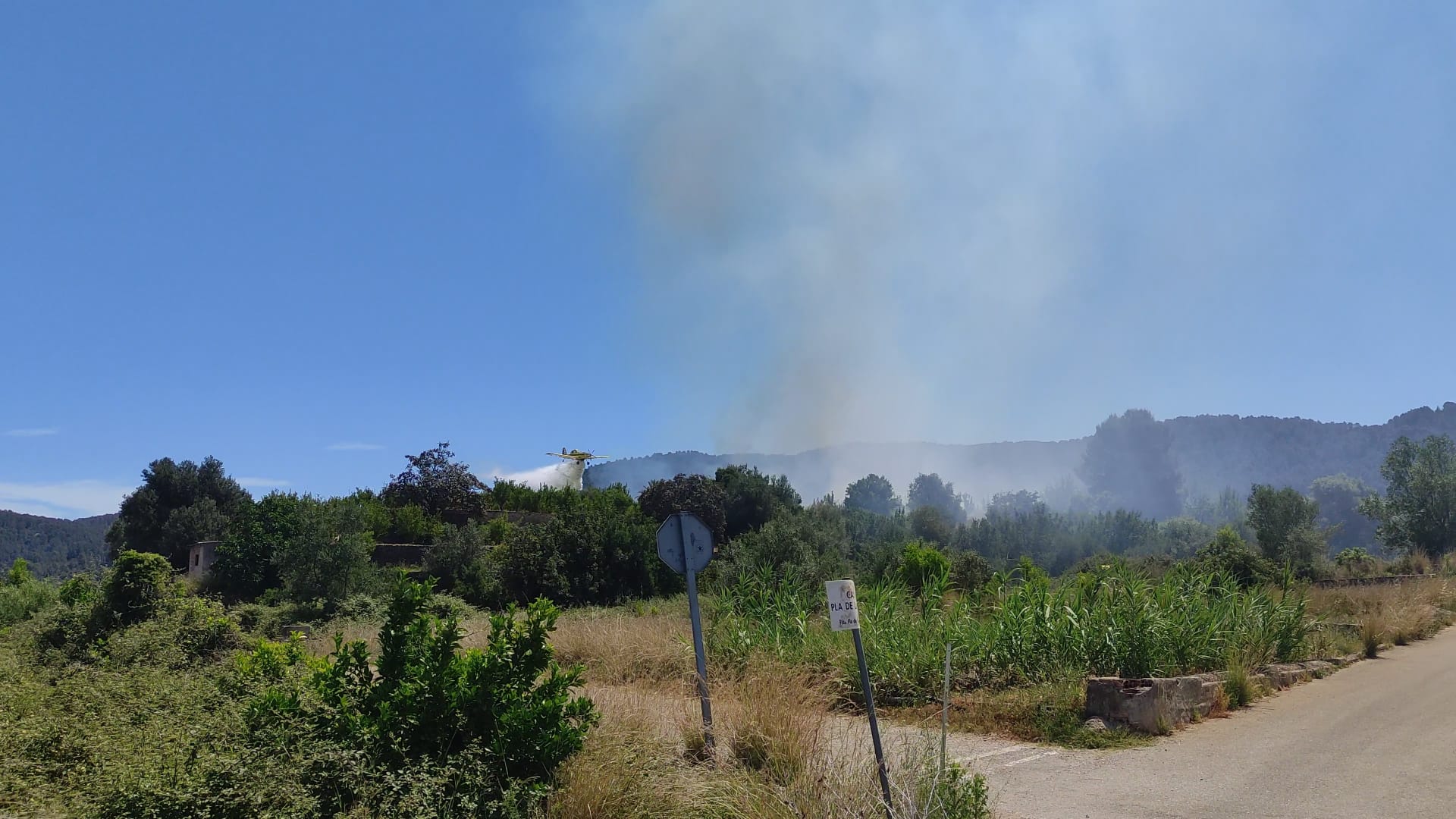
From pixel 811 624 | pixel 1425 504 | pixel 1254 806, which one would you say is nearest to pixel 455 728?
pixel 1254 806

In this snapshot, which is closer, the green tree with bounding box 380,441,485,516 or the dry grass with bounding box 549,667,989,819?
the dry grass with bounding box 549,667,989,819

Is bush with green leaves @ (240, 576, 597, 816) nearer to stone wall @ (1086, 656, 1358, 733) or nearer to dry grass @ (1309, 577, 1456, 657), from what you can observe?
stone wall @ (1086, 656, 1358, 733)

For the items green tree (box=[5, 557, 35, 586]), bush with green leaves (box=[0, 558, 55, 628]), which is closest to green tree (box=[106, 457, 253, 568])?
green tree (box=[5, 557, 35, 586])

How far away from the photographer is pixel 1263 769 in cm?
698

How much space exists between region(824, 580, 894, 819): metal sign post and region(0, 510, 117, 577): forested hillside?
112m

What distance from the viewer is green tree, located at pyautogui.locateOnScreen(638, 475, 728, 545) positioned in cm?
4556

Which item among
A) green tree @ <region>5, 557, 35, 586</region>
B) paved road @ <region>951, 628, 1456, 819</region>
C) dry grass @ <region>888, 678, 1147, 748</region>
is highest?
green tree @ <region>5, 557, 35, 586</region>

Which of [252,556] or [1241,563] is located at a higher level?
[252,556]

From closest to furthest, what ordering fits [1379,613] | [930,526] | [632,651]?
[632,651] < [1379,613] < [930,526]

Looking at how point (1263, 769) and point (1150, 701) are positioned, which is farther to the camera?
point (1150, 701)

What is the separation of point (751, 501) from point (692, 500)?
3.63 metres

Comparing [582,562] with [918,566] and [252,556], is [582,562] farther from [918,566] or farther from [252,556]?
[252,556]

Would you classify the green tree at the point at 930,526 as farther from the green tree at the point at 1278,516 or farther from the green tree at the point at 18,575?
the green tree at the point at 18,575

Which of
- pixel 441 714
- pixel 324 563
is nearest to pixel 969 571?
pixel 324 563
